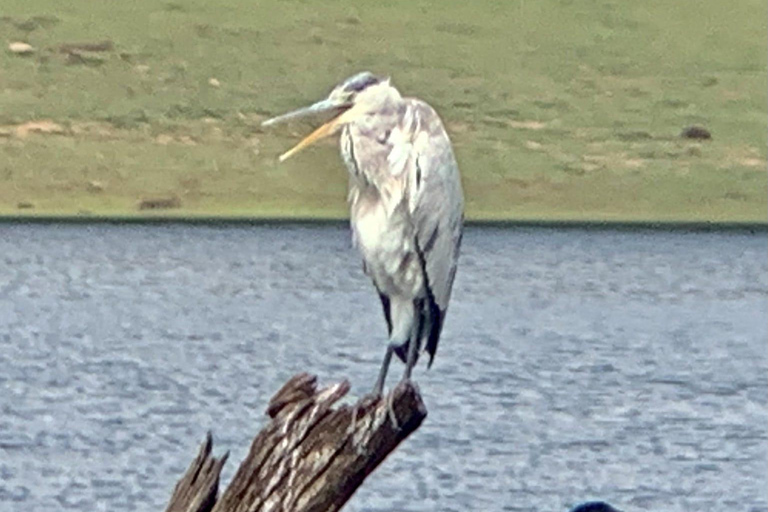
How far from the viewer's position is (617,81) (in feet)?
170

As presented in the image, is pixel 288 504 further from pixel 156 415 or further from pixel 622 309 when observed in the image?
pixel 622 309

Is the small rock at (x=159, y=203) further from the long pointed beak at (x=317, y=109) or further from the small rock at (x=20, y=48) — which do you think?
the long pointed beak at (x=317, y=109)

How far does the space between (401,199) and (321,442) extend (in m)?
1.14

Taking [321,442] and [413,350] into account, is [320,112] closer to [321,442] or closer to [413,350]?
[413,350]

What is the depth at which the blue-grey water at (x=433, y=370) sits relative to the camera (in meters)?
15.1

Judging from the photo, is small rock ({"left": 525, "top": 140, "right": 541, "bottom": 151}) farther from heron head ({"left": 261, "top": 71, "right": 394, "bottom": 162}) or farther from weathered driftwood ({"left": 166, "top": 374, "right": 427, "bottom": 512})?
weathered driftwood ({"left": 166, "top": 374, "right": 427, "bottom": 512})

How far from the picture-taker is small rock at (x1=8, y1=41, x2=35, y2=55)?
51.1 metres

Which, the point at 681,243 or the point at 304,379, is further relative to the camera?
the point at 681,243

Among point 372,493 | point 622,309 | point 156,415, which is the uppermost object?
point 372,493

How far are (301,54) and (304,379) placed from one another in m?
46.0

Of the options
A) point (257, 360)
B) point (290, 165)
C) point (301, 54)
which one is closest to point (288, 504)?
point (257, 360)

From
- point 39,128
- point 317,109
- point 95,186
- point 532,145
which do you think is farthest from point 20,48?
point 317,109

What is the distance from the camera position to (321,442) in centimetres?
496

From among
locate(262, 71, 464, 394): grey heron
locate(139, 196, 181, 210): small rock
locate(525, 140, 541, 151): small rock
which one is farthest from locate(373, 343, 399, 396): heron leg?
locate(525, 140, 541, 151): small rock
